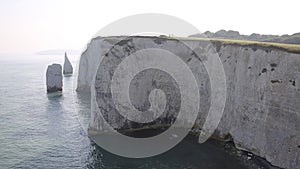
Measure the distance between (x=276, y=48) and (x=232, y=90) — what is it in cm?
902

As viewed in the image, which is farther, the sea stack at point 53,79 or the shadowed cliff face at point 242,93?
the sea stack at point 53,79

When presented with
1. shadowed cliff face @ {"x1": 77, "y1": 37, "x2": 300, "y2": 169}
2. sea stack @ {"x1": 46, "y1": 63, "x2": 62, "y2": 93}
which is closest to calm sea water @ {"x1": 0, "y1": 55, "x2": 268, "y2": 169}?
shadowed cliff face @ {"x1": 77, "y1": 37, "x2": 300, "y2": 169}

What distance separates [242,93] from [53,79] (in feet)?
193

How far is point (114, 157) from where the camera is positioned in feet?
117

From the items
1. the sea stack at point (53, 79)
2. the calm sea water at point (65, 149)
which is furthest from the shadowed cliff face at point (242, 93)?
the sea stack at point (53, 79)

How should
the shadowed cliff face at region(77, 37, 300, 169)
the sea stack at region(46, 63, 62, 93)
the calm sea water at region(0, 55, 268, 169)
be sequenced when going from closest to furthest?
1. the shadowed cliff face at region(77, 37, 300, 169)
2. the calm sea water at region(0, 55, 268, 169)
3. the sea stack at region(46, 63, 62, 93)

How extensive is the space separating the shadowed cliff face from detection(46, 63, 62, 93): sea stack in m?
40.1

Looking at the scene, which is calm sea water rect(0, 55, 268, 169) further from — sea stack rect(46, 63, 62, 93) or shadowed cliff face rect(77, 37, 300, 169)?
sea stack rect(46, 63, 62, 93)

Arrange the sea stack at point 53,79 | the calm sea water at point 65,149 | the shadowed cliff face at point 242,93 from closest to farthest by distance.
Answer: the shadowed cliff face at point 242,93, the calm sea water at point 65,149, the sea stack at point 53,79

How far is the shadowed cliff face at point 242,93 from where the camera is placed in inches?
1222

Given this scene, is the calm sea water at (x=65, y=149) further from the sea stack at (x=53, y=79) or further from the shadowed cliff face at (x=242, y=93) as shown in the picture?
the sea stack at (x=53, y=79)

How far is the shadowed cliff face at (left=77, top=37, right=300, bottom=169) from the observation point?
102 feet

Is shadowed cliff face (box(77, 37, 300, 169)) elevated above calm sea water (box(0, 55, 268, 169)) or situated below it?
above

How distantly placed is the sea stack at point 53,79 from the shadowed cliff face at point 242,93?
40.1 m
